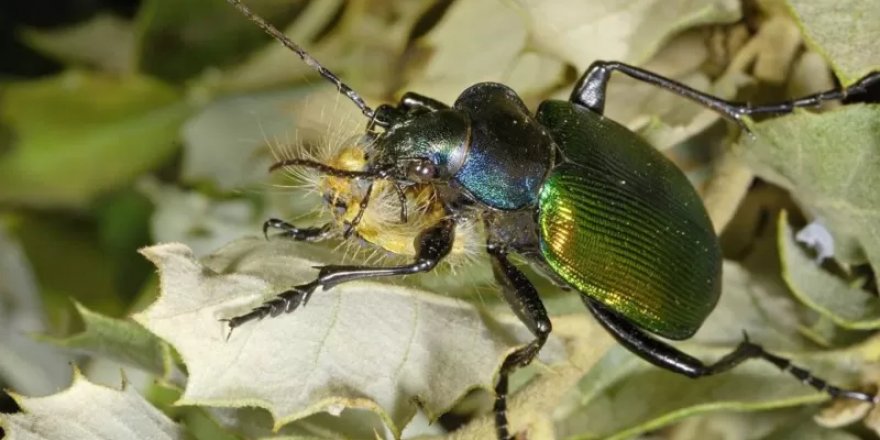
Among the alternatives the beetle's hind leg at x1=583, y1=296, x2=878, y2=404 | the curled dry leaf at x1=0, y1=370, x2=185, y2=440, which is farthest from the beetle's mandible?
the curled dry leaf at x1=0, y1=370, x2=185, y2=440

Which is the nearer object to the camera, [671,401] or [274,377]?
[274,377]

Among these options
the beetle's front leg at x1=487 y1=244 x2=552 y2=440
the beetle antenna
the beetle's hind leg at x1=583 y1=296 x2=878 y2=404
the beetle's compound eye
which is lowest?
the beetle's hind leg at x1=583 y1=296 x2=878 y2=404

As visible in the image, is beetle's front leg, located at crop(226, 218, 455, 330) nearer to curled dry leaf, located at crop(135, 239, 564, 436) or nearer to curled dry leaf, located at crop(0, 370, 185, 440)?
curled dry leaf, located at crop(135, 239, 564, 436)

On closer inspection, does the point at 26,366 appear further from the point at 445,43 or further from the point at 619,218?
the point at 619,218

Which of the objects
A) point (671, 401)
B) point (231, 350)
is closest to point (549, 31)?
point (671, 401)

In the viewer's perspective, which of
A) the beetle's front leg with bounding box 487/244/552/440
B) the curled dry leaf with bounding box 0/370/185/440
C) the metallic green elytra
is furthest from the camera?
the metallic green elytra

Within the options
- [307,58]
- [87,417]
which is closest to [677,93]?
[307,58]

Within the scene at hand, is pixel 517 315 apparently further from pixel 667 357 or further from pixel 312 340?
pixel 312 340
